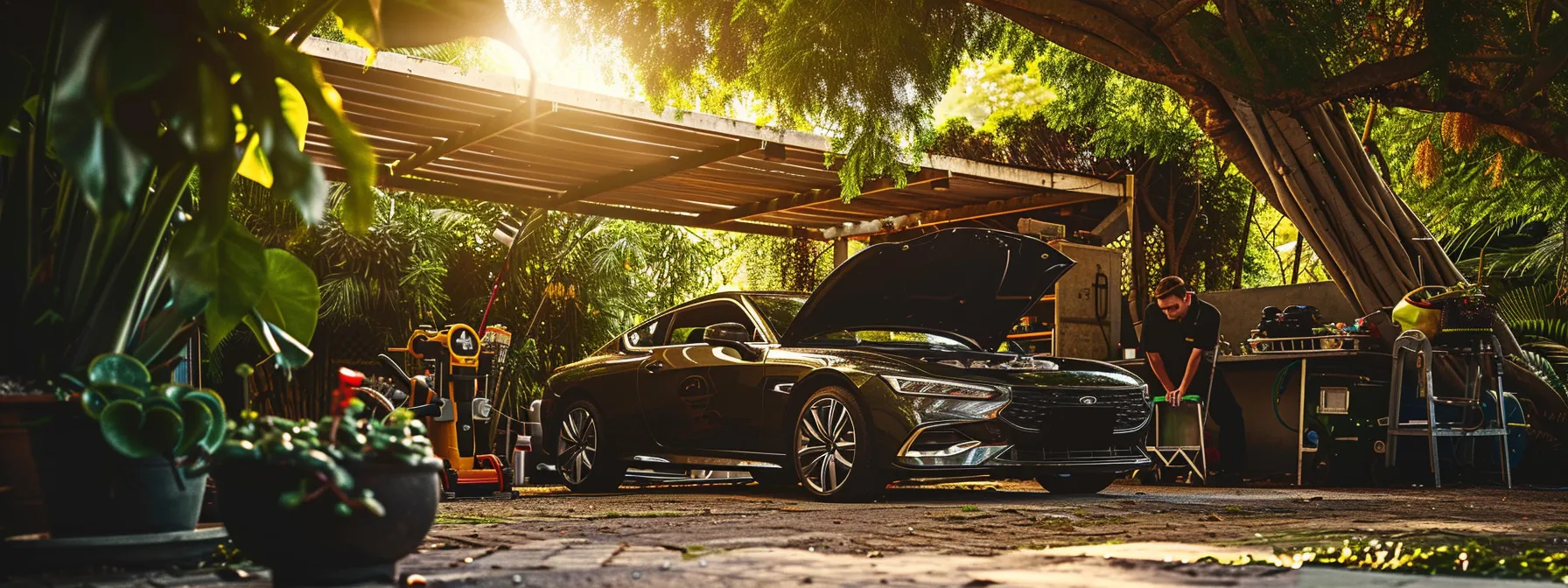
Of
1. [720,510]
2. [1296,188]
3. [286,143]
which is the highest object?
[1296,188]

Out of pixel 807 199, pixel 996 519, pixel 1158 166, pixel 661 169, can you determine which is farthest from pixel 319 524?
pixel 1158 166

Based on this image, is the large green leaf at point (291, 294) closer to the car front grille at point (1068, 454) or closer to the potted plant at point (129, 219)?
the potted plant at point (129, 219)

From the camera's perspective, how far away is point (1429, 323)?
30.3 feet

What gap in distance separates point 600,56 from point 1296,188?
219 inches

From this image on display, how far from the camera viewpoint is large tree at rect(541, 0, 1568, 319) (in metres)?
6.39

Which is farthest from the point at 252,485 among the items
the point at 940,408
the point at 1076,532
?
the point at 940,408

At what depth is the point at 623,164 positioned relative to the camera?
479 inches

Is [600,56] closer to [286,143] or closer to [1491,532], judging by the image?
[286,143]

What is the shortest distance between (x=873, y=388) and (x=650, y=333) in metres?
2.53

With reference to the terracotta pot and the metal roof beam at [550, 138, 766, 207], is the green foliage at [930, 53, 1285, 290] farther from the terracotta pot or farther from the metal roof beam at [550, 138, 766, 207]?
the terracotta pot

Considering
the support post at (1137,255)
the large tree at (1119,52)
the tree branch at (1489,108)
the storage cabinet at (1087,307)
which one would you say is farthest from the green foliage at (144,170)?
the support post at (1137,255)

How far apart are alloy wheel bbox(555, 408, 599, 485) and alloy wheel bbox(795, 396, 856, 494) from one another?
2.09 meters

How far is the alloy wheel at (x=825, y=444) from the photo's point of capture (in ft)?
23.7

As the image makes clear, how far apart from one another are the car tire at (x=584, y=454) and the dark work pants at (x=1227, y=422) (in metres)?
4.60
